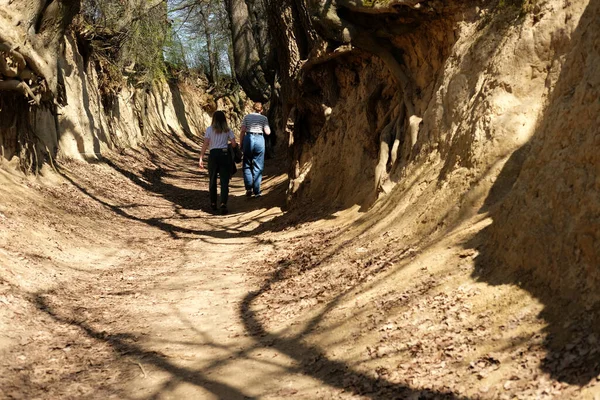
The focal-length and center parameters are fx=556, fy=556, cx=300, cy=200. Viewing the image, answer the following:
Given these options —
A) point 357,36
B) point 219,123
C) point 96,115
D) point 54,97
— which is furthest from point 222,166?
point 96,115

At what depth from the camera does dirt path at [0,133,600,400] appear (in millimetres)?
2947

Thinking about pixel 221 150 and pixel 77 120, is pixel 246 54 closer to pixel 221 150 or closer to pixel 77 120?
pixel 77 120

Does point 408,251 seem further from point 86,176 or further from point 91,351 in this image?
point 86,176

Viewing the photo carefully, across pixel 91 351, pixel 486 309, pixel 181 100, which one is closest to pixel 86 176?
pixel 91 351

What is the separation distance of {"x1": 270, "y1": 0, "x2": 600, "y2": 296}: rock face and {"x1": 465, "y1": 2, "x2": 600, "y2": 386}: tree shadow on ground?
0.05 ft

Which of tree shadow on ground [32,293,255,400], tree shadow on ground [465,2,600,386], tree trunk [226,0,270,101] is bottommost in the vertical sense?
tree shadow on ground [32,293,255,400]

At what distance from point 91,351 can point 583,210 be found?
3481 mm

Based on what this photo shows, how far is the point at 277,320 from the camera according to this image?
14.9ft

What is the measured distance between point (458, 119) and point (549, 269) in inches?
116

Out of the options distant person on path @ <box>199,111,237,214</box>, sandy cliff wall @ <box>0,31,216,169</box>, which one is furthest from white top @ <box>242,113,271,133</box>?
sandy cliff wall @ <box>0,31,216,169</box>

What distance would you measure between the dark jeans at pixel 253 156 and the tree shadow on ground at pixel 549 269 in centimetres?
641

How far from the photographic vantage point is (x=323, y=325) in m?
4.15

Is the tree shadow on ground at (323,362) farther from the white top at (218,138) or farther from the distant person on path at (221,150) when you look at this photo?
the white top at (218,138)

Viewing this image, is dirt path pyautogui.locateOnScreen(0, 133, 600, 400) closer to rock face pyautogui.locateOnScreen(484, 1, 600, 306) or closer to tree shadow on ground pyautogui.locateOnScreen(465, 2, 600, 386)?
tree shadow on ground pyautogui.locateOnScreen(465, 2, 600, 386)
